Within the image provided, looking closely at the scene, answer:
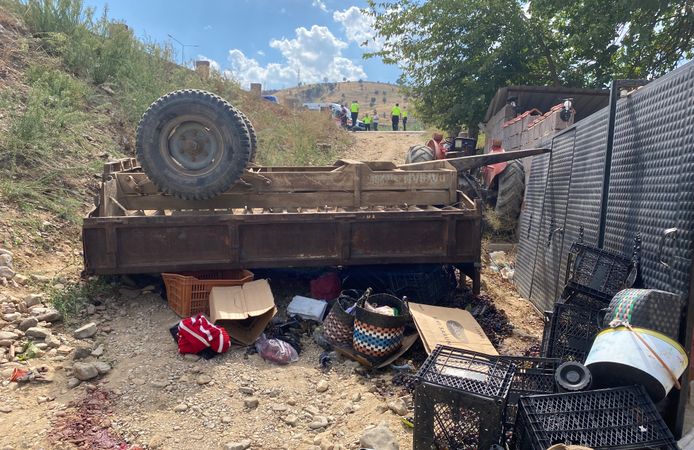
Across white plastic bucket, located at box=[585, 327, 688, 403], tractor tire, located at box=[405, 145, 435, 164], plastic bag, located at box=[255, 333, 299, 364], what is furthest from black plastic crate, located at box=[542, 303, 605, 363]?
tractor tire, located at box=[405, 145, 435, 164]

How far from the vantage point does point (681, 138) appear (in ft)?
9.02

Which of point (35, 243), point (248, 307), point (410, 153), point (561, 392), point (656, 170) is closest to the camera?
point (561, 392)

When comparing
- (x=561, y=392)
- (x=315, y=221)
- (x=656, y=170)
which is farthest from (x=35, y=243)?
(x=656, y=170)

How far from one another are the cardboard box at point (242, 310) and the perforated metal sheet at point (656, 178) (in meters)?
2.79

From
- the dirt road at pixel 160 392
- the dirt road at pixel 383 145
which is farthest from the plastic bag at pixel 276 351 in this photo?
the dirt road at pixel 383 145

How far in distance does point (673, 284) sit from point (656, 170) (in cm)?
77

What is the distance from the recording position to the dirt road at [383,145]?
1644 centimetres

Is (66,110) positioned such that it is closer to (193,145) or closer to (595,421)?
(193,145)

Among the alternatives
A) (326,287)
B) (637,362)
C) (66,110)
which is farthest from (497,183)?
(66,110)

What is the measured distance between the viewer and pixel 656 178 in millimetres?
2977

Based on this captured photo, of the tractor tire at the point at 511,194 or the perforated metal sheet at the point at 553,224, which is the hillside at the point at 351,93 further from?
the perforated metal sheet at the point at 553,224

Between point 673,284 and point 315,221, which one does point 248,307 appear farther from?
point 673,284

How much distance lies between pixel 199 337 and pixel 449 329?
2.04 m

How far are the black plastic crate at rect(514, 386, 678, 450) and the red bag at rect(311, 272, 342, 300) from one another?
2.70m
